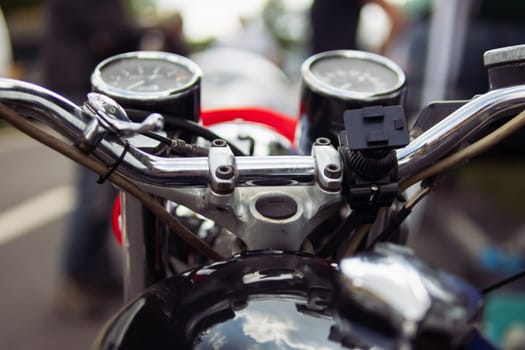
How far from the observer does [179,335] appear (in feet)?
1.59

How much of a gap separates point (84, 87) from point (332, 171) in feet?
5.96

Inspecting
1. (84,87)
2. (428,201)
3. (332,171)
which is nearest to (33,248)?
(84,87)

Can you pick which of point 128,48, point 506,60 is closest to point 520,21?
point 128,48

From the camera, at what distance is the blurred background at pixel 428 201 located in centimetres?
226

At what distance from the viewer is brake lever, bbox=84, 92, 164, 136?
0.53 metres

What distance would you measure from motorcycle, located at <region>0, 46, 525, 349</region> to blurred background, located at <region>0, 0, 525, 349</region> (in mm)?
1034

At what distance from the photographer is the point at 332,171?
567mm

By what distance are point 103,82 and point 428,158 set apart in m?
0.34

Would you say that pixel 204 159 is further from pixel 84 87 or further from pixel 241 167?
pixel 84 87

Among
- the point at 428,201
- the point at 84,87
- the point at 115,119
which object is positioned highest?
the point at 115,119

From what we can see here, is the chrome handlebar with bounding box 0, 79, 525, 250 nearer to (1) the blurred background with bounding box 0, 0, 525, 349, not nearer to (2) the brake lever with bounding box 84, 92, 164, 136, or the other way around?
(2) the brake lever with bounding box 84, 92, 164, 136

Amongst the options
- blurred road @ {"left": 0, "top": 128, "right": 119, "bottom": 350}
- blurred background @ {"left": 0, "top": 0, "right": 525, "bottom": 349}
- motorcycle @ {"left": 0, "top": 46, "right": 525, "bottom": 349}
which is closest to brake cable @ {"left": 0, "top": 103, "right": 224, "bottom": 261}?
motorcycle @ {"left": 0, "top": 46, "right": 525, "bottom": 349}

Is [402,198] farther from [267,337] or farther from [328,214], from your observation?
[267,337]

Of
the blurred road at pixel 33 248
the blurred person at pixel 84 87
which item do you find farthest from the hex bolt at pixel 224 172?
the blurred road at pixel 33 248
